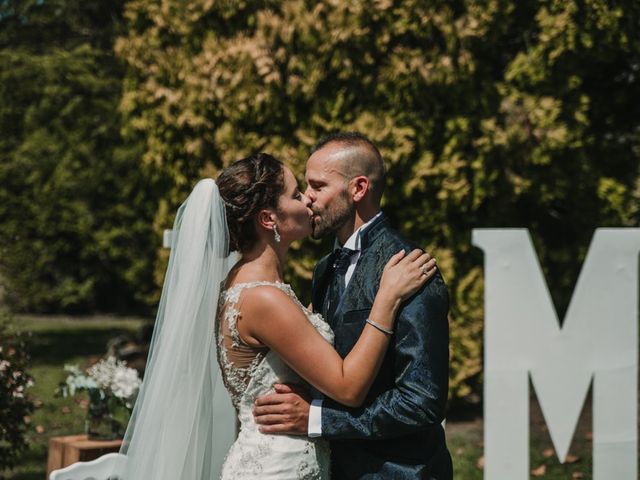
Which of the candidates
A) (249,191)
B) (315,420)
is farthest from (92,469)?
(249,191)

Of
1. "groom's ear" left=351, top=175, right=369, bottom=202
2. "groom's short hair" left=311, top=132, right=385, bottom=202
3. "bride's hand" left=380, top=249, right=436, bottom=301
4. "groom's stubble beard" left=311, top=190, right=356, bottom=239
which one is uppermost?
"groom's short hair" left=311, top=132, right=385, bottom=202

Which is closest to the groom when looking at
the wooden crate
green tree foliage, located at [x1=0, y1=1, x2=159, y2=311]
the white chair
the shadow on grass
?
the white chair

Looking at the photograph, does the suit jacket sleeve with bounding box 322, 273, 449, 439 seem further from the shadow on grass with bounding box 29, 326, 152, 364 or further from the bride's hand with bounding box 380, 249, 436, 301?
the shadow on grass with bounding box 29, 326, 152, 364

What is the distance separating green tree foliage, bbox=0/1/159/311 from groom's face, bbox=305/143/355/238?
9.08 m

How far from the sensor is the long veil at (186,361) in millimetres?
3426

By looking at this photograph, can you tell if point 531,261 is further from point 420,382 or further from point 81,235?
point 81,235

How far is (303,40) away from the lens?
812 centimetres

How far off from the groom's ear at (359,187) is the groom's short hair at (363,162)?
0.05ft

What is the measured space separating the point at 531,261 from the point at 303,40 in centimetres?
388

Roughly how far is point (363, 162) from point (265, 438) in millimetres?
1151

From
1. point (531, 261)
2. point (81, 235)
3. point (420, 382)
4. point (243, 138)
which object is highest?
→ point (81, 235)

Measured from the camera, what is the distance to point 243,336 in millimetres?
3254

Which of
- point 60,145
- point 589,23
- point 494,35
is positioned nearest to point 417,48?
point 494,35

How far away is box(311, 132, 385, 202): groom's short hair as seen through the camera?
11.2 feet
